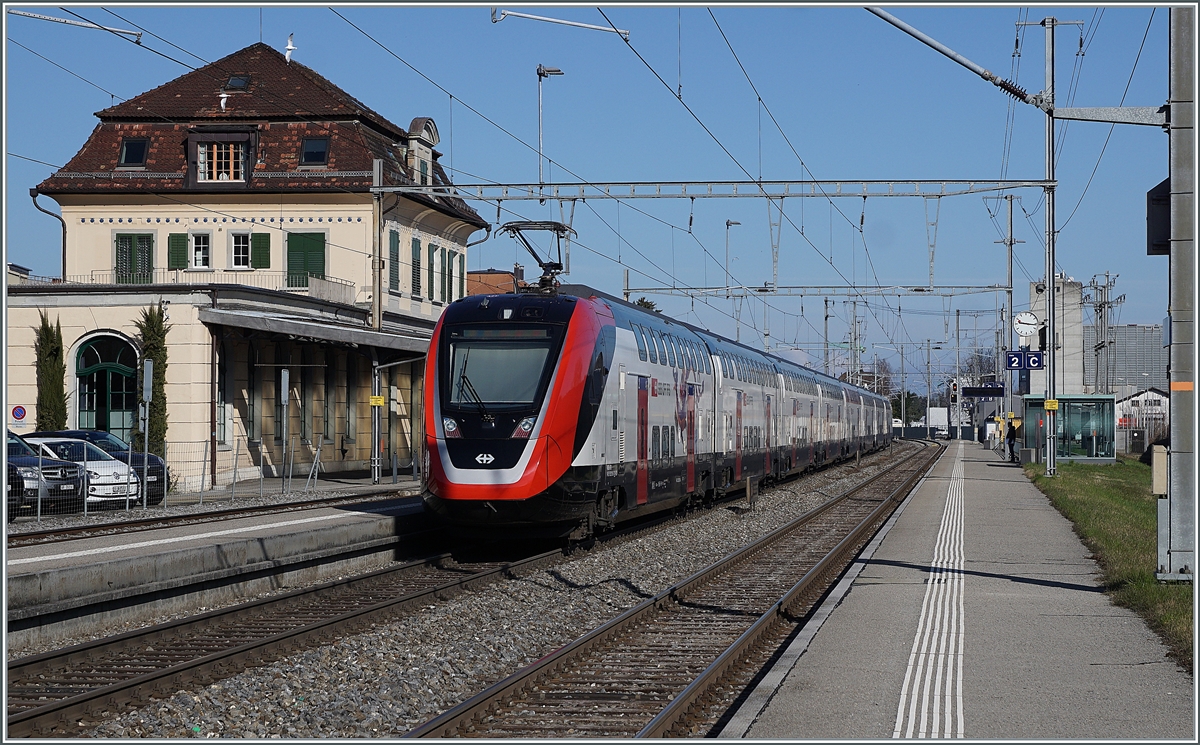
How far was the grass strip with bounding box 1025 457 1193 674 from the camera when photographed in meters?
10.8

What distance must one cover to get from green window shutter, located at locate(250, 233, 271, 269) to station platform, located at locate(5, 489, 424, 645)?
2148cm

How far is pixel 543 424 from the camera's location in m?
15.8

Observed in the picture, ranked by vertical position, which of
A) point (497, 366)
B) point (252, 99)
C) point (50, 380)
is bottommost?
point (497, 366)

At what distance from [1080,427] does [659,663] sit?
39.6m

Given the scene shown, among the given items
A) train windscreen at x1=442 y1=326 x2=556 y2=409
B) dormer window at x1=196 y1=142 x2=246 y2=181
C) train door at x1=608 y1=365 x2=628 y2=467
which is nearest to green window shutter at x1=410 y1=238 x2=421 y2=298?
dormer window at x1=196 y1=142 x2=246 y2=181

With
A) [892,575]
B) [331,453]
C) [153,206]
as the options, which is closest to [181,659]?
[892,575]

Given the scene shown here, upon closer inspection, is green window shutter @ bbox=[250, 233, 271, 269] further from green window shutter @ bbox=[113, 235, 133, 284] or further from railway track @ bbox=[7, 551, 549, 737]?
railway track @ bbox=[7, 551, 549, 737]

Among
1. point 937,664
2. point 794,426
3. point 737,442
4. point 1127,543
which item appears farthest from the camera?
point 794,426

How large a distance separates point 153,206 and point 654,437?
2603 cm

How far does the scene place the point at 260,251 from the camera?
40250 mm

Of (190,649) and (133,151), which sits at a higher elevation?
(133,151)

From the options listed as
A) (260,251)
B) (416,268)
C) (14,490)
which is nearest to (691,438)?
(14,490)

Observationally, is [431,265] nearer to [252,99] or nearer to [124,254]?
[252,99]

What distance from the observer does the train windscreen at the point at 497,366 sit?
52.6ft
